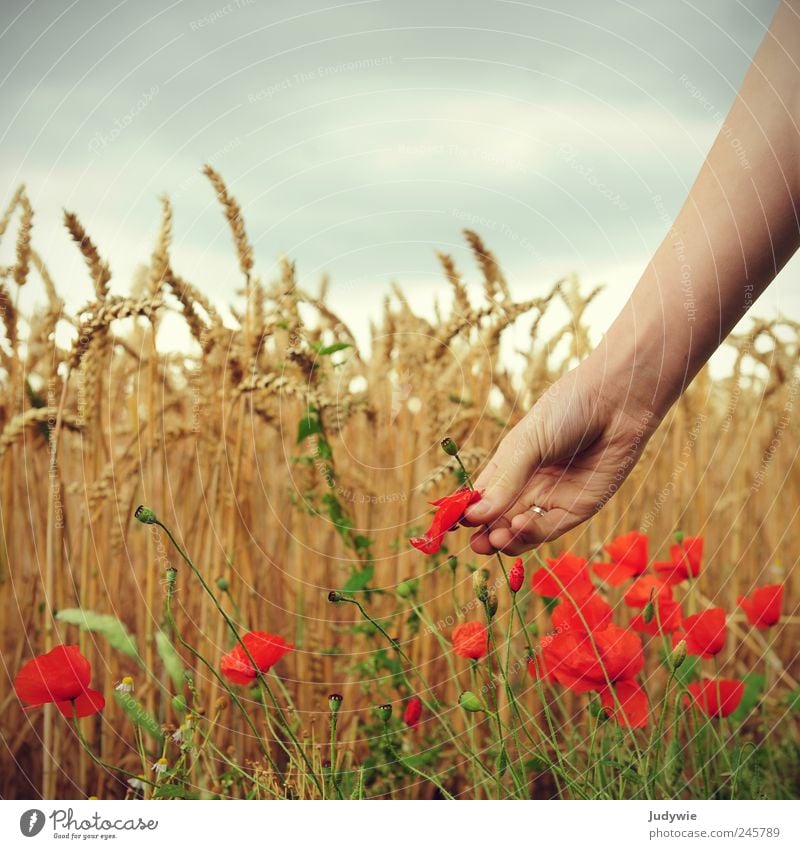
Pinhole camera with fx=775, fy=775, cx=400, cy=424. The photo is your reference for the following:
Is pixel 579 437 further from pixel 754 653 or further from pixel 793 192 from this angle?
pixel 754 653

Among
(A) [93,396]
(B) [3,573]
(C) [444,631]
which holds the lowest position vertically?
(C) [444,631]

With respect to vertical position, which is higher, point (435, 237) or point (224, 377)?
point (435, 237)

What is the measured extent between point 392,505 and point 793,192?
73cm

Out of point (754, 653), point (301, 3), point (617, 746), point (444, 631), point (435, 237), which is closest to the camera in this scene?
point (617, 746)

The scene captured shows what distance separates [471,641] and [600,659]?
121 mm

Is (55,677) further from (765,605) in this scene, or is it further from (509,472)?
(765,605)

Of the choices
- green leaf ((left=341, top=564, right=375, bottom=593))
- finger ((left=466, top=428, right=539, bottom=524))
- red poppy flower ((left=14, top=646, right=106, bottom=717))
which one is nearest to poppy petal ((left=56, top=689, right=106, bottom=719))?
red poppy flower ((left=14, top=646, right=106, bottom=717))

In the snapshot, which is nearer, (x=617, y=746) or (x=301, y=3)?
(x=617, y=746)

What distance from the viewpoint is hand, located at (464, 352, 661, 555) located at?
84 centimetres

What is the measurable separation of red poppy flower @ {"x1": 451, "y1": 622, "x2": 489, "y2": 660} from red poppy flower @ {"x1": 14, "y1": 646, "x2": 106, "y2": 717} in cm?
34

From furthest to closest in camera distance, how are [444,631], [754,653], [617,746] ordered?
[754,653] → [444,631] → [617,746]

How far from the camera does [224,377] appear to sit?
108cm

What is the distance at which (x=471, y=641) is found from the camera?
70 cm
